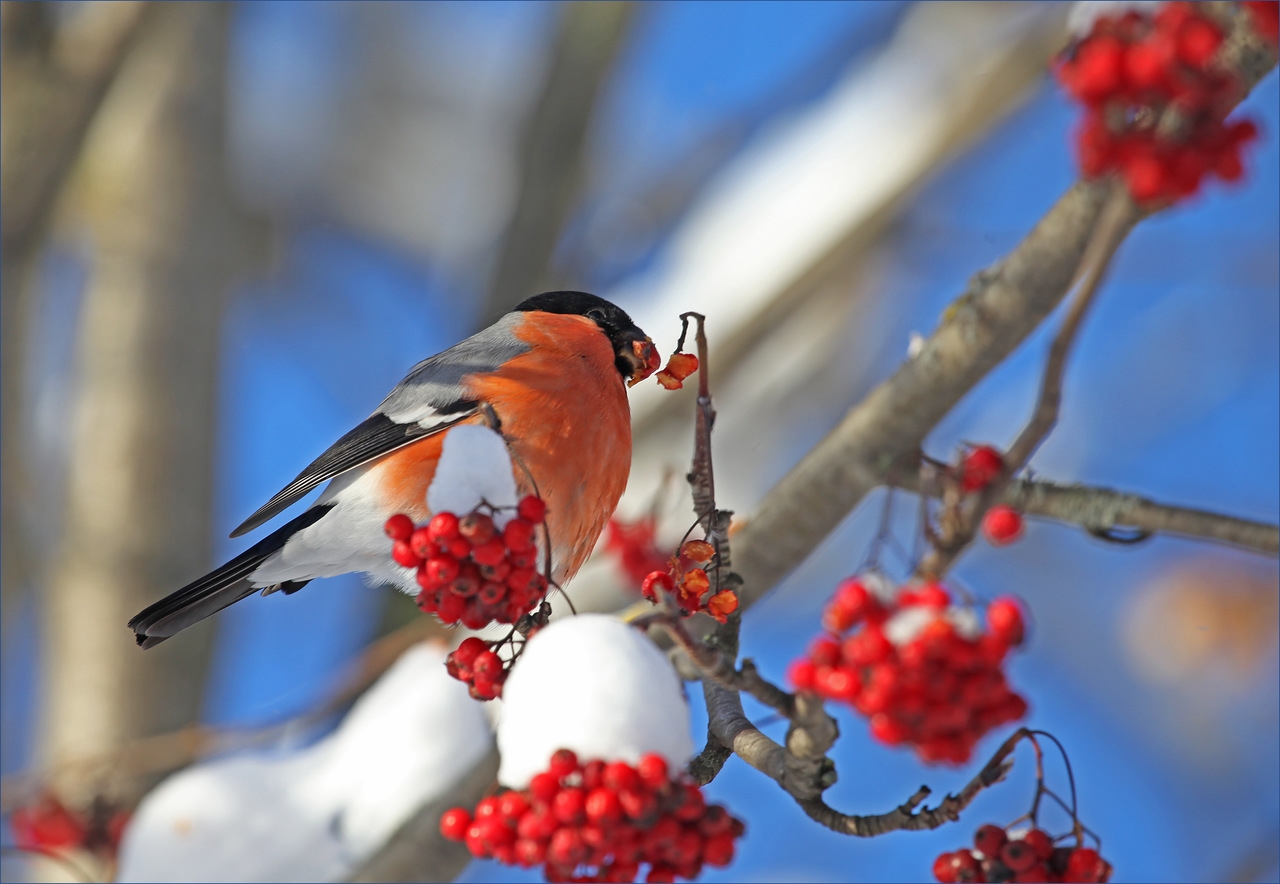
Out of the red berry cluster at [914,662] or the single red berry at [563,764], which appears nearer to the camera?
the red berry cluster at [914,662]

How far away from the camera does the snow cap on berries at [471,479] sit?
1.88 metres

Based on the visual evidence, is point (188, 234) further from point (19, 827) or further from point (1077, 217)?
point (1077, 217)

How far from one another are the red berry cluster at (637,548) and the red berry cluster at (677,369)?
6.12 ft

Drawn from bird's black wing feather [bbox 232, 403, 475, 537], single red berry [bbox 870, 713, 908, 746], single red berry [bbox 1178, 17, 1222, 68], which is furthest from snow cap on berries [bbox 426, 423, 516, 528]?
bird's black wing feather [bbox 232, 403, 475, 537]

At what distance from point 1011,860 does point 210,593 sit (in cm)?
225

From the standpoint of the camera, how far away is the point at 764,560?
299 cm

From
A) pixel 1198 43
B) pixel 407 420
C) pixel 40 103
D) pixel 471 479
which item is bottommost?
pixel 471 479

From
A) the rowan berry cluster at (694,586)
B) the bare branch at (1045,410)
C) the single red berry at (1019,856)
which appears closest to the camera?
the bare branch at (1045,410)

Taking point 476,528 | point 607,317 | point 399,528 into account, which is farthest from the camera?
point 607,317

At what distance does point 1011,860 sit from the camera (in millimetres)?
1717

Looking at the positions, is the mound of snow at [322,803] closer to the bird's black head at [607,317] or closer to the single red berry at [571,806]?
the bird's black head at [607,317]

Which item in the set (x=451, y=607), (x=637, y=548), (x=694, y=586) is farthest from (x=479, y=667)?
(x=637, y=548)

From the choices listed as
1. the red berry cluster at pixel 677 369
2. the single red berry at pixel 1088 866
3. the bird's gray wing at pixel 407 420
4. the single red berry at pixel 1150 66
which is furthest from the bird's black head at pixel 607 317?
the single red berry at pixel 1150 66

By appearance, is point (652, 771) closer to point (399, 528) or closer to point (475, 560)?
point (475, 560)
